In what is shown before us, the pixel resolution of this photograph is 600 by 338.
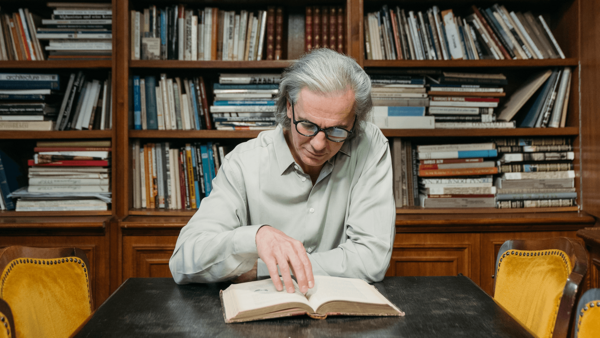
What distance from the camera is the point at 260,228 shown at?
1.00 metres

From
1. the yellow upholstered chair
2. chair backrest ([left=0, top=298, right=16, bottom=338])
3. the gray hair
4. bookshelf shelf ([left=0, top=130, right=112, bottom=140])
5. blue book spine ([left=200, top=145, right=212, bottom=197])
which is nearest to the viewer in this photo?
chair backrest ([left=0, top=298, right=16, bottom=338])

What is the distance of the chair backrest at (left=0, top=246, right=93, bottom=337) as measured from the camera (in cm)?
104

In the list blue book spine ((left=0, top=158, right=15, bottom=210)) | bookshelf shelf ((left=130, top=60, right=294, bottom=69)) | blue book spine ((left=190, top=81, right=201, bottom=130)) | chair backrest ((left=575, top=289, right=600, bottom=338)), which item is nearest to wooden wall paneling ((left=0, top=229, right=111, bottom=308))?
blue book spine ((left=0, top=158, right=15, bottom=210))

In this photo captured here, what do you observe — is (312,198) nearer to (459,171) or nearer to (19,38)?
(459,171)

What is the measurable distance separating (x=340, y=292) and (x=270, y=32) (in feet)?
5.29

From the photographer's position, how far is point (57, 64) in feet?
6.95

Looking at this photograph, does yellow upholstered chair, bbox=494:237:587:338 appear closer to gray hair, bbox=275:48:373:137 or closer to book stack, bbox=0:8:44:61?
gray hair, bbox=275:48:373:137

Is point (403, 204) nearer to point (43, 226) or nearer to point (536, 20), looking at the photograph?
point (536, 20)

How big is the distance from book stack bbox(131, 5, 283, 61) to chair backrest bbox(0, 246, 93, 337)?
1286 millimetres

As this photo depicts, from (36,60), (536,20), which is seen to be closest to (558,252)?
(536,20)

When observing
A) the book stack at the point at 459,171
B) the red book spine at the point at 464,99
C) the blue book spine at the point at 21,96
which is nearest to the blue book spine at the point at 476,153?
the book stack at the point at 459,171

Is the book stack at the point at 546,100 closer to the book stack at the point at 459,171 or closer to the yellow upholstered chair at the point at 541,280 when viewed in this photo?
the book stack at the point at 459,171

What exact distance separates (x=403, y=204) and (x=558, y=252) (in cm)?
113

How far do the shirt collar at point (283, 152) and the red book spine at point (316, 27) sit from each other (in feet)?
3.20
